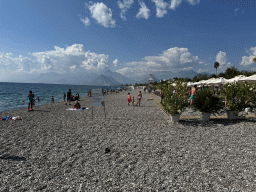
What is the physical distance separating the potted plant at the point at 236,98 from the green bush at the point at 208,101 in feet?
1.96

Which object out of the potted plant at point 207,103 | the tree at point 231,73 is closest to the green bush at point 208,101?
the potted plant at point 207,103

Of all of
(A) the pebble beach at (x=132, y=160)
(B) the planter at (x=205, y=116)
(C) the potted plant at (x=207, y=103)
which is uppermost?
(C) the potted plant at (x=207, y=103)

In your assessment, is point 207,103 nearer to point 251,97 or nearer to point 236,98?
point 236,98

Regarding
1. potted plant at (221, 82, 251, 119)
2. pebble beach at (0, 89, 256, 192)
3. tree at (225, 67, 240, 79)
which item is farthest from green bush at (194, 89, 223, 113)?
tree at (225, 67, 240, 79)

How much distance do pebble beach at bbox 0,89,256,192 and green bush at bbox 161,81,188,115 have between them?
1432 millimetres

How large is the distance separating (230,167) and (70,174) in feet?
13.0

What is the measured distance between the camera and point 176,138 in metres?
5.69

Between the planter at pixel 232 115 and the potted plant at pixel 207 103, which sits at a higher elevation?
the potted plant at pixel 207 103

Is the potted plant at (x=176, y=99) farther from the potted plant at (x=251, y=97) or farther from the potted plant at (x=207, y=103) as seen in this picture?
the potted plant at (x=251, y=97)

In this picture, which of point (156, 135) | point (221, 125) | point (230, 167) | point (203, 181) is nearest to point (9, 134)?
point (156, 135)

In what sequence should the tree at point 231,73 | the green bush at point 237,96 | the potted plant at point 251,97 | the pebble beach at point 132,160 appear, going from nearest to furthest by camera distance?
the pebble beach at point 132,160
the potted plant at point 251,97
the green bush at point 237,96
the tree at point 231,73

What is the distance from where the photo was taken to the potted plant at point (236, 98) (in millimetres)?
7441

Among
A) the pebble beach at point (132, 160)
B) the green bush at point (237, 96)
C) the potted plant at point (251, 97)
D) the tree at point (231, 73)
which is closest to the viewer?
the pebble beach at point (132, 160)

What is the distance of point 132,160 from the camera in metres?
4.09
